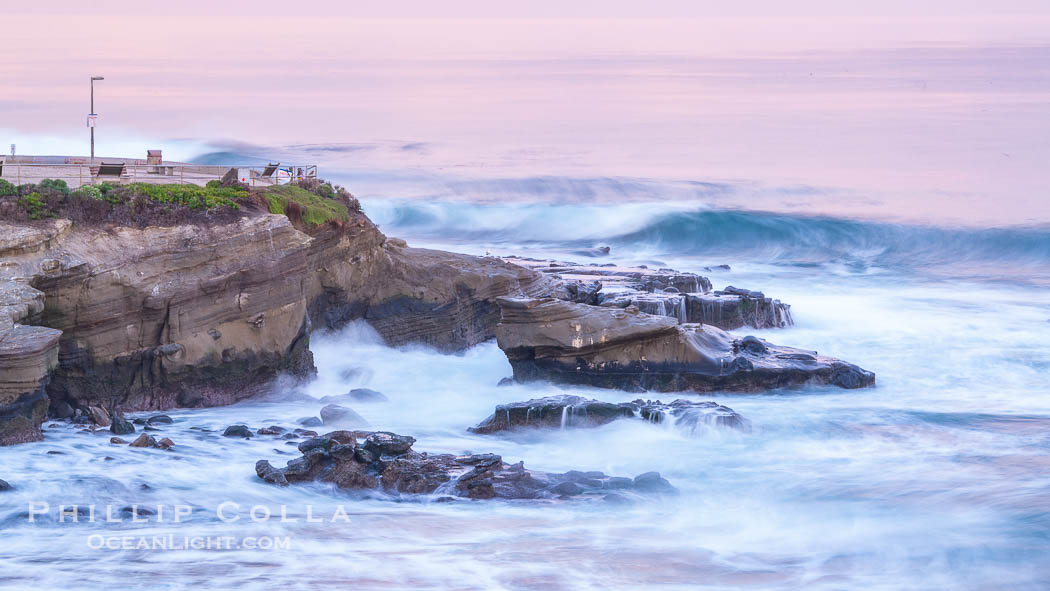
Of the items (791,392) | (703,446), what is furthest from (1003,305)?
(703,446)

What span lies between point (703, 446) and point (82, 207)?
11973 mm

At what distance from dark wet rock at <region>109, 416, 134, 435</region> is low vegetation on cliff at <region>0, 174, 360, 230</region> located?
13.4ft

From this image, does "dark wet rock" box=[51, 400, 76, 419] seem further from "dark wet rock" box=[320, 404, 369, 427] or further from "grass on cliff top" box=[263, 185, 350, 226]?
"grass on cliff top" box=[263, 185, 350, 226]

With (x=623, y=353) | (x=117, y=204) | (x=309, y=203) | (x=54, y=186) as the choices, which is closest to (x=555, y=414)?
(x=623, y=353)

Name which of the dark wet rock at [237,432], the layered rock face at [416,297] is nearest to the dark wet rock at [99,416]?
the dark wet rock at [237,432]

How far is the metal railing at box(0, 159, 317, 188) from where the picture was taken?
2552 centimetres

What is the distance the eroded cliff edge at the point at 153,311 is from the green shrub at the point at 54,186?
123 cm

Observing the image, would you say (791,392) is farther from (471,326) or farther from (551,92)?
(551,92)

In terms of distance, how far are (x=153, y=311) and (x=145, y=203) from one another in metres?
2.25

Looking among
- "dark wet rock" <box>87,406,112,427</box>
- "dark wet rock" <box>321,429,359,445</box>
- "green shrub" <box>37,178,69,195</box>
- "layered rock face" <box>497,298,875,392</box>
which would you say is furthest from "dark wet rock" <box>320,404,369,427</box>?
"green shrub" <box>37,178,69,195</box>

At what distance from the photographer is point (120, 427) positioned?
20.2 meters

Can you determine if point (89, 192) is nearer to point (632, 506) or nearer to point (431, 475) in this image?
point (431, 475)

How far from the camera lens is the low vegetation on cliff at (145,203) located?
22.3 m

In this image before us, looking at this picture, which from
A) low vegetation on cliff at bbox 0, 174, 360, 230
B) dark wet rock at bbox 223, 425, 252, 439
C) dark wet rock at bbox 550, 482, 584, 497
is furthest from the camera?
low vegetation on cliff at bbox 0, 174, 360, 230
